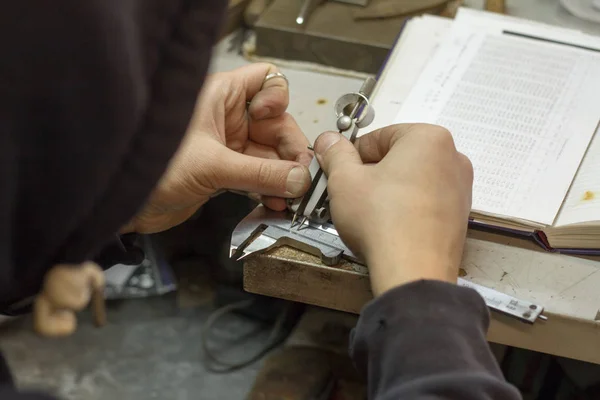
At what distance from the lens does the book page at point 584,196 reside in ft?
2.22

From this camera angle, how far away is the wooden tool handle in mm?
1125

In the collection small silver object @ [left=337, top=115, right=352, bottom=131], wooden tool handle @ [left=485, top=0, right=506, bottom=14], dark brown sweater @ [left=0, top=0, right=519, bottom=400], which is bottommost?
small silver object @ [left=337, top=115, right=352, bottom=131]

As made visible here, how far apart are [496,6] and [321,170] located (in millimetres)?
604

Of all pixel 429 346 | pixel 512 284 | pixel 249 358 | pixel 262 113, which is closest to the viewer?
pixel 429 346

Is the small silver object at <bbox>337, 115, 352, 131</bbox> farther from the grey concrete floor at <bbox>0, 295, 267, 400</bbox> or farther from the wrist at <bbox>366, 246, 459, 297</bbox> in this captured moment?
the grey concrete floor at <bbox>0, 295, 267, 400</bbox>

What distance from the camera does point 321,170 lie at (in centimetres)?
70

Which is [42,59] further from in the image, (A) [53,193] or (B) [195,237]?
(B) [195,237]

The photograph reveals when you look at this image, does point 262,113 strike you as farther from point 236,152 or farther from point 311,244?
point 311,244

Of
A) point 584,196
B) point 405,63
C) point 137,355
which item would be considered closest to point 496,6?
point 405,63

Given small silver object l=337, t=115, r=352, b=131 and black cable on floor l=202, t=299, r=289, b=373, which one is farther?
black cable on floor l=202, t=299, r=289, b=373

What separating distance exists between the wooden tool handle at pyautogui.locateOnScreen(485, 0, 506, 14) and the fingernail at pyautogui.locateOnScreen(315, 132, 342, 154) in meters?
0.56

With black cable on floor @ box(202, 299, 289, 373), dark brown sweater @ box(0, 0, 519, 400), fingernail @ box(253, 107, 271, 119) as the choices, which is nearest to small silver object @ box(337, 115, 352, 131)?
fingernail @ box(253, 107, 271, 119)

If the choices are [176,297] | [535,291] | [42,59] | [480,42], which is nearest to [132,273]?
[176,297]

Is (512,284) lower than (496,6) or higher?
lower
